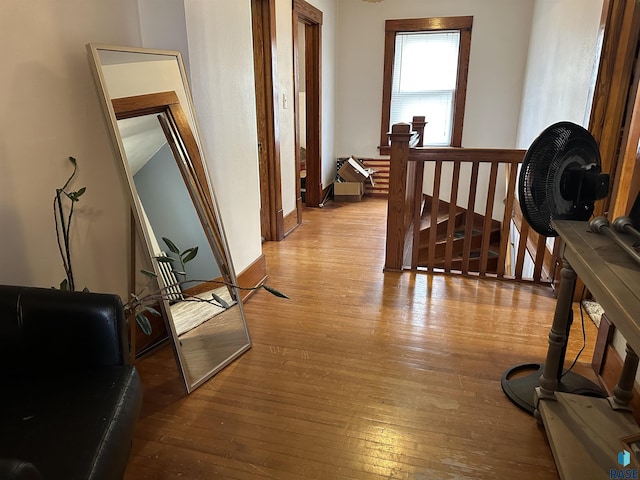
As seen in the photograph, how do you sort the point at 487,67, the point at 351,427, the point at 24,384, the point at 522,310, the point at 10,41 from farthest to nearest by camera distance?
the point at 487,67 → the point at 522,310 → the point at 351,427 → the point at 10,41 → the point at 24,384

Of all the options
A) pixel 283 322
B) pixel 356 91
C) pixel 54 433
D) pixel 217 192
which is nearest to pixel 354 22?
pixel 356 91

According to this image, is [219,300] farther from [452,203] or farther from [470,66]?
[470,66]

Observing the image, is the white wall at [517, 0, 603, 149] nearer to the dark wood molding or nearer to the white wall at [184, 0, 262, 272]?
the dark wood molding

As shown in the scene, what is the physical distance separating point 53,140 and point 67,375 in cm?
93

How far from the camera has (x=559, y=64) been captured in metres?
3.63

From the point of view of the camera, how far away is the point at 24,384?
1.27 metres

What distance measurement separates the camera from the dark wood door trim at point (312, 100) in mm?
4395

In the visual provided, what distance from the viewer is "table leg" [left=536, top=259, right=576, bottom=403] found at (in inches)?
62.2

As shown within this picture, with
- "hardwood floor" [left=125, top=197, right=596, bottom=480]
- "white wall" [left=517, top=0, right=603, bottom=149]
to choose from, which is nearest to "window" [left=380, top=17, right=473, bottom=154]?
"white wall" [left=517, top=0, right=603, bottom=149]

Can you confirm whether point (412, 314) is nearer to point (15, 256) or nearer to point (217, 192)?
point (217, 192)

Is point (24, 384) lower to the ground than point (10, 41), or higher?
lower

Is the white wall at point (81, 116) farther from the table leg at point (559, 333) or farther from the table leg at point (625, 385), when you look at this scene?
the table leg at point (625, 385)

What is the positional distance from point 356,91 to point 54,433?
5349 millimetres

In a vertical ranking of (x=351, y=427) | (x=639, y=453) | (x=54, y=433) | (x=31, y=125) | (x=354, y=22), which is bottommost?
(x=351, y=427)
